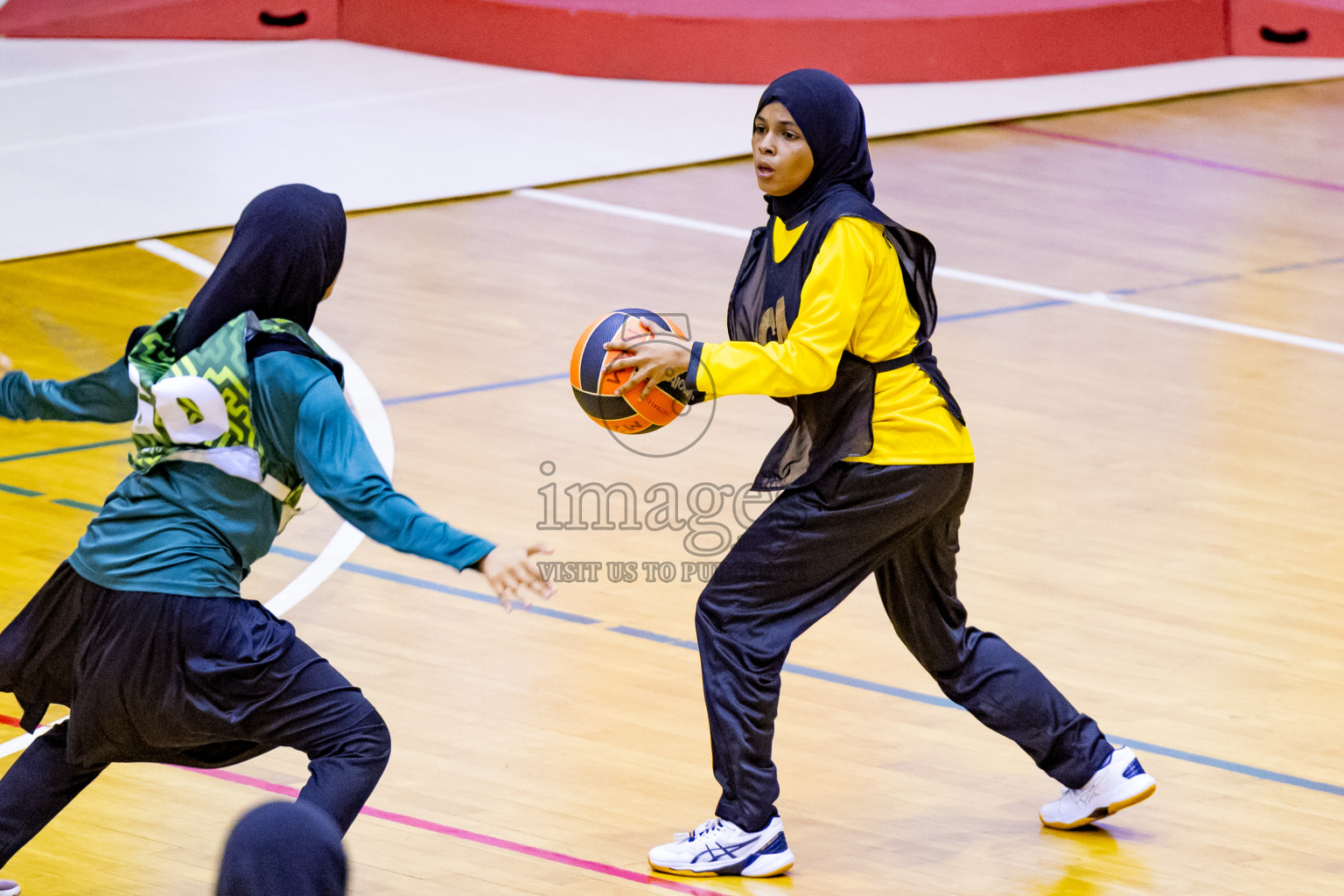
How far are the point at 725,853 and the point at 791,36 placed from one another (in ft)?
31.2

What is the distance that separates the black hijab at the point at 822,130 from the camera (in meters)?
4.30

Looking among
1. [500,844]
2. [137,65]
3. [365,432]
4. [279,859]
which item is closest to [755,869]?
[500,844]

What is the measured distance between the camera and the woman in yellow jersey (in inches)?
167

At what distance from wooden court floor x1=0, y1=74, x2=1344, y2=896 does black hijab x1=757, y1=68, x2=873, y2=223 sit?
1.50m

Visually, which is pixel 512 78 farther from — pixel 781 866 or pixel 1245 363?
A: pixel 781 866

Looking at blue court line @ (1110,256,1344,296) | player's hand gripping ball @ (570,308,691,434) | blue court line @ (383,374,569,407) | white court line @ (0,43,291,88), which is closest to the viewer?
player's hand gripping ball @ (570,308,691,434)

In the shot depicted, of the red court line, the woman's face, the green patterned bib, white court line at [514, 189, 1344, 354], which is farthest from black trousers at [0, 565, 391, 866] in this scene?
white court line at [514, 189, 1344, 354]

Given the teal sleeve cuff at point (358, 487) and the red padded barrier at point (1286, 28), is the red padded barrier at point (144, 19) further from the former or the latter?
the teal sleeve cuff at point (358, 487)

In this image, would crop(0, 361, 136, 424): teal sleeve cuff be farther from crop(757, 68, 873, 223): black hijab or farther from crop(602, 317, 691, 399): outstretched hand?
crop(757, 68, 873, 223): black hijab

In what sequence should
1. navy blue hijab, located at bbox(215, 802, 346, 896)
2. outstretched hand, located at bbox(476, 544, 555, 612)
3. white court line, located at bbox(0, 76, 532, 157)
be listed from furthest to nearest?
1. white court line, located at bbox(0, 76, 532, 157)
2. outstretched hand, located at bbox(476, 544, 555, 612)
3. navy blue hijab, located at bbox(215, 802, 346, 896)

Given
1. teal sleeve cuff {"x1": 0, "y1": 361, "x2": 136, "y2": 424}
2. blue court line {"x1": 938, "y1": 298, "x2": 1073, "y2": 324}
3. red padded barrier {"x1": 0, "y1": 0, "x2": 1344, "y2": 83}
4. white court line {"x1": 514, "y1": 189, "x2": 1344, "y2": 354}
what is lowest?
blue court line {"x1": 938, "y1": 298, "x2": 1073, "y2": 324}

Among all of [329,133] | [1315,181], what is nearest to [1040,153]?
[1315,181]

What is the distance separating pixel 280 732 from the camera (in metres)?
3.90

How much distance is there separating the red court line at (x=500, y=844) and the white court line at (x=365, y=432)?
0.49 meters
